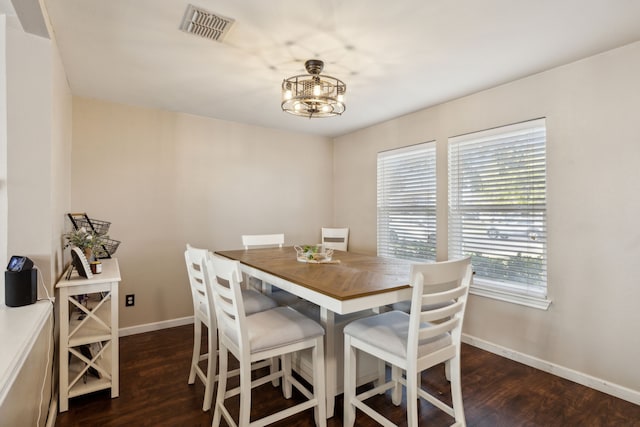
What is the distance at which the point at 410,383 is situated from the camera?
59.6 inches

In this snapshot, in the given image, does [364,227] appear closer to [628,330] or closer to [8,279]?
[628,330]

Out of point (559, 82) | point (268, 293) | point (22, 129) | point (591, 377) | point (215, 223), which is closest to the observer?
point (22, 129)

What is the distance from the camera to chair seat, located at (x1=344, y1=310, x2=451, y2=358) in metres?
1.63

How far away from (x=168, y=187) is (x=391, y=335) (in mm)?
2872

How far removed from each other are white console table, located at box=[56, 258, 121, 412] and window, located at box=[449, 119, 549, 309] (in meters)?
2.94

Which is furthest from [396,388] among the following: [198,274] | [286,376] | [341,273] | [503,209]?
[503,209]

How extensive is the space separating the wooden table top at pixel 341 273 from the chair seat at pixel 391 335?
252 millimetres

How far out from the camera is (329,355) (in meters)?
2.01

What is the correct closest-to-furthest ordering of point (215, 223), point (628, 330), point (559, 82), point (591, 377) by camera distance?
1. point (628, 330)
2. point (591, 377)
3. point (559, 82)
4. point (215, 223)

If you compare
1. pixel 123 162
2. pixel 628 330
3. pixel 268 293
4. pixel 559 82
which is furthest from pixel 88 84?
pixel 628 330

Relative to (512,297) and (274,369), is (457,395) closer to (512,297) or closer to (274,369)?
(274,369)

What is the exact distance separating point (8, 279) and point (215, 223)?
7.39ft

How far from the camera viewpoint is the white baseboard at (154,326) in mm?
3299

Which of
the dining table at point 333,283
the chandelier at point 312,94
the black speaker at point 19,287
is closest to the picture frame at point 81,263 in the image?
the black speaker at point 19,287
